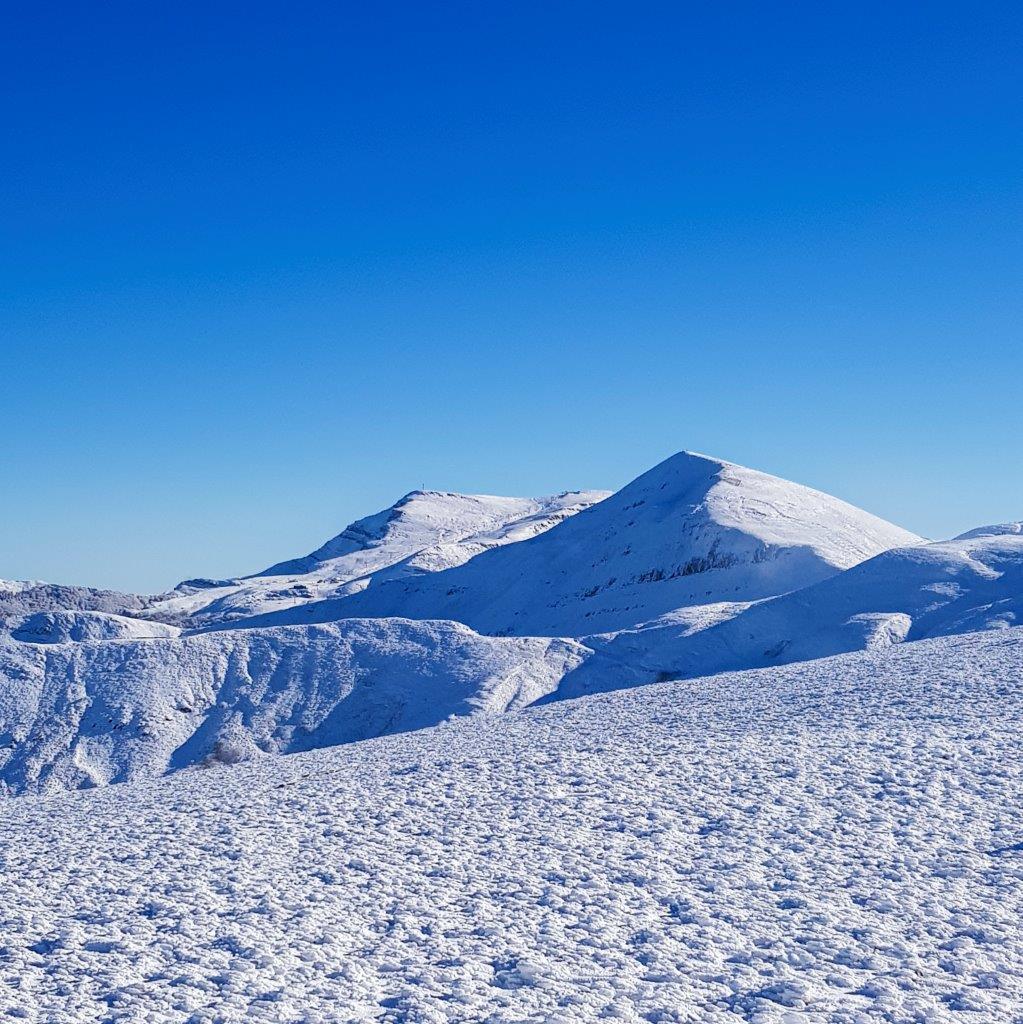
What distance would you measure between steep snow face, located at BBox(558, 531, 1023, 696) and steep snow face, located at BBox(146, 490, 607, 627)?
70836 millimetres

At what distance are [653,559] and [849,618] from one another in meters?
36.2

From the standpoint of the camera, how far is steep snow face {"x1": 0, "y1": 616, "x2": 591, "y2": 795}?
1816 inches

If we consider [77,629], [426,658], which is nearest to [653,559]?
[426,658]

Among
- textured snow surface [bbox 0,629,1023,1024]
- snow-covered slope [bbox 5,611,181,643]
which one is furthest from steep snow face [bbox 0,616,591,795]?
textured snow surface [bbox 0,629,1023,1024]

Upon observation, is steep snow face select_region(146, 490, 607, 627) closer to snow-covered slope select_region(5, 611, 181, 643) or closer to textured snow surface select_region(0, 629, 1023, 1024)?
snow-covered slope select_region(5, 611, 181, 643)

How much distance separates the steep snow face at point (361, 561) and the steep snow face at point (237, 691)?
195 ft

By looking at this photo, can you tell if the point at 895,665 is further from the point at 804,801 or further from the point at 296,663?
the point at 296,663

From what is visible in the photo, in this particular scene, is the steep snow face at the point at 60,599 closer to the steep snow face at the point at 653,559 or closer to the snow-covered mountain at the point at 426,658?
the steep snow face at the point at 653,559

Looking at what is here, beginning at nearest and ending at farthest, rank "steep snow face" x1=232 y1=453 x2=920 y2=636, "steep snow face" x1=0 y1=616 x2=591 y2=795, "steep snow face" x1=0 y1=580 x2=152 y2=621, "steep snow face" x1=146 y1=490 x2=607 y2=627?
"steep snow face" x1=0 y1=616 x2=591 y2=795 → "steep snow face" x1=232 y1=453 x2=920 y2=636 → "steep snow face" x1=146 y1=490 x2=607 y2=627 → "steep snow face" x1=0 y1=580 x2=152 y2=621

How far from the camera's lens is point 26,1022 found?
7.97 m

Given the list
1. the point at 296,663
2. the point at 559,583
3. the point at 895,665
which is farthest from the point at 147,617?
the point at 895,665

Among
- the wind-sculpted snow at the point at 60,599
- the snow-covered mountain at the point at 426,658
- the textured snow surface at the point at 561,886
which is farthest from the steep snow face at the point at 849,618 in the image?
the wind-sculpted snow at the point at 60,599

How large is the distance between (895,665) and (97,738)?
1448 inches

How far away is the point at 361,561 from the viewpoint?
168750mm
